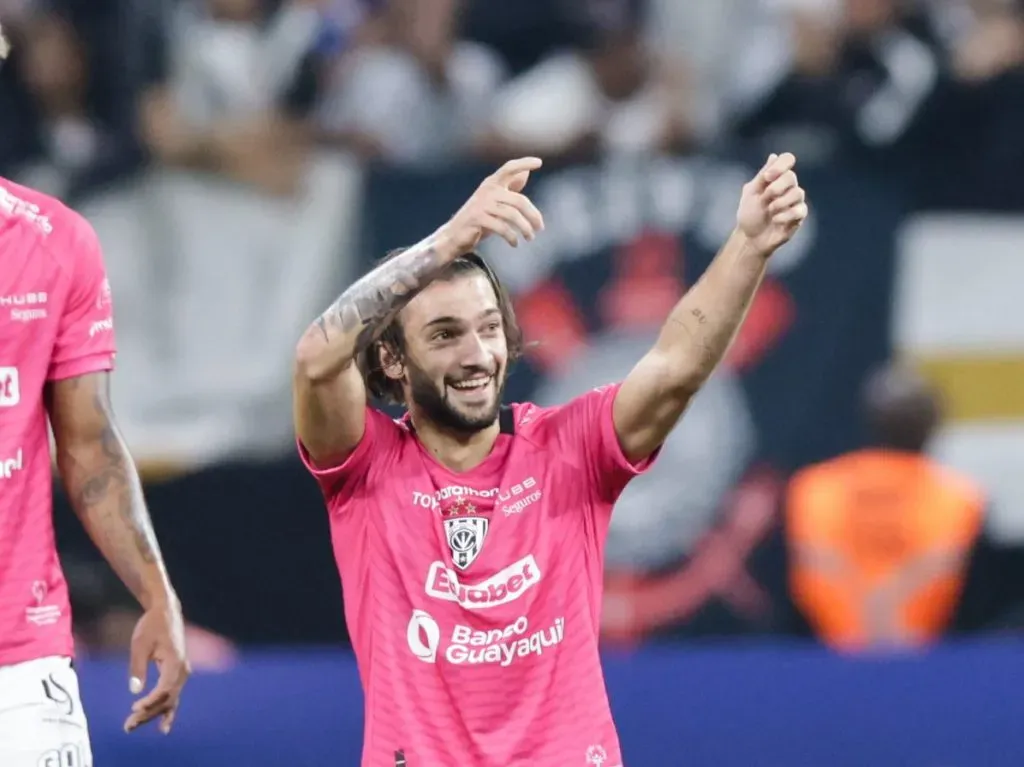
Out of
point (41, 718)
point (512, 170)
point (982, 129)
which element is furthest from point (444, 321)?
point (982, 129)

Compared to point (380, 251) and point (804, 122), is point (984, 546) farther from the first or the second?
point (380, 251)

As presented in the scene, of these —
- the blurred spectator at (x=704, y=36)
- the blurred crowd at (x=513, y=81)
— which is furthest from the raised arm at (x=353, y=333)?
the blurred spectator at (x=704, y=36)

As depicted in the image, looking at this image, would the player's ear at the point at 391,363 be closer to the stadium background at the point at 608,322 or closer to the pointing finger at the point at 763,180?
the pointing finger at the point at 763,180

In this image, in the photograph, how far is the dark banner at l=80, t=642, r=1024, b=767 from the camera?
5.50 metres

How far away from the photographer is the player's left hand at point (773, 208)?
13.0 feet

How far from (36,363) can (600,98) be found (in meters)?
4.73

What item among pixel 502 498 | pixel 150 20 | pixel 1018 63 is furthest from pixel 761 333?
pixel 502 498

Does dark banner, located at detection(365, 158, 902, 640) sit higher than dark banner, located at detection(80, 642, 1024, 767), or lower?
higher

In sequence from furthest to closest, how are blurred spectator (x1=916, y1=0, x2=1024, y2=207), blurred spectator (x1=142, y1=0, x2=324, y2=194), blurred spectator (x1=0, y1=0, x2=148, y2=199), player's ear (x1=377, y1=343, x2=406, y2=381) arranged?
1. blurred spectator (x1=0, y1=0, x2=148, y2=199)
2. blurred spectator (x1=142, y1=0, x2=324, y2=194)
3. blurred spectator (x1=916, y1=0, x2=1024, y2=207)
4. player's ear (x1=377, y1=343, x2=406, y2=381)

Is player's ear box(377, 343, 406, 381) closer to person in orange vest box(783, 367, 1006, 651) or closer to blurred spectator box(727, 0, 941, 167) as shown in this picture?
person in orange vest box(783, 367, 1006, 651)

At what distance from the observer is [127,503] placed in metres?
4.17

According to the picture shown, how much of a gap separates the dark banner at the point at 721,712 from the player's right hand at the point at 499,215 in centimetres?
203

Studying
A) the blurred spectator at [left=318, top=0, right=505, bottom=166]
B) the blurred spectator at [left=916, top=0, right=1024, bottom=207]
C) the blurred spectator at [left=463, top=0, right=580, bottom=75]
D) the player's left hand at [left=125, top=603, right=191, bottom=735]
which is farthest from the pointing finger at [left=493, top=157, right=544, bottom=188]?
the blurred spectator at [left=463, top=0, right=580, bottom=75]

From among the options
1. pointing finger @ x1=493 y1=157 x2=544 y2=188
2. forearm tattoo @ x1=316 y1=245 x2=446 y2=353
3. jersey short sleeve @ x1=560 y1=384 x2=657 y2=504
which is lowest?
jersey short sleeve @ x1=560 y1=384 x2=657 y2=504
